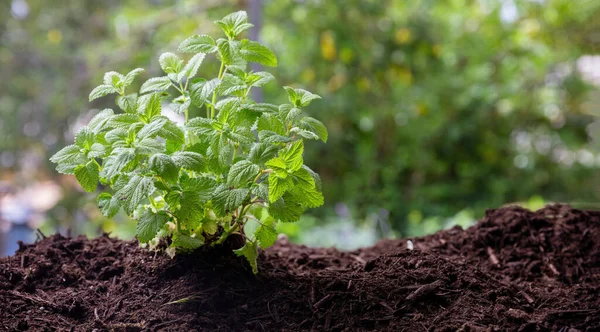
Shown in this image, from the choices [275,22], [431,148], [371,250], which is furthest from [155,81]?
[431,148]

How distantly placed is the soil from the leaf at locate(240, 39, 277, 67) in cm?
55

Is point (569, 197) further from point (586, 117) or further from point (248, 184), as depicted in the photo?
point (248, 184)

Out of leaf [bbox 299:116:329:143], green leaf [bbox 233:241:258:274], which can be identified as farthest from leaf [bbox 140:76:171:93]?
green leaf [bbox 233:241:258:274]

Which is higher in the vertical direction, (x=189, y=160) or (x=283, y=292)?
(x=189, y=160)

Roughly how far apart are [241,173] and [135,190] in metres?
0.24

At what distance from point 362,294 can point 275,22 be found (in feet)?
10.3

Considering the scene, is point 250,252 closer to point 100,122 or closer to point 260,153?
point 260,153

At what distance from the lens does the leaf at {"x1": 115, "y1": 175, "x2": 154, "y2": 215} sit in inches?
46.7

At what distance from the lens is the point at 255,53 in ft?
4.71

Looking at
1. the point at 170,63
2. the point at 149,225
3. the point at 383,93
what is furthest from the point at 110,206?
the point at 383,93

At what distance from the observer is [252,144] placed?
1.33 metres

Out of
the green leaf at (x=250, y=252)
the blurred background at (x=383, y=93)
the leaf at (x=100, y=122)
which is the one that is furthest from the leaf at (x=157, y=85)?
the blurred background at (x=383, y=93)

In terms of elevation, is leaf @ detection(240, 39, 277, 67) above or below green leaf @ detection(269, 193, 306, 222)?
above

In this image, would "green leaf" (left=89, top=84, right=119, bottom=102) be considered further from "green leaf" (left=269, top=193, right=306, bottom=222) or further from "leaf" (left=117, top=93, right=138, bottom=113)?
"green leaf" (left=269, top=193, right=306, bottom=222)
